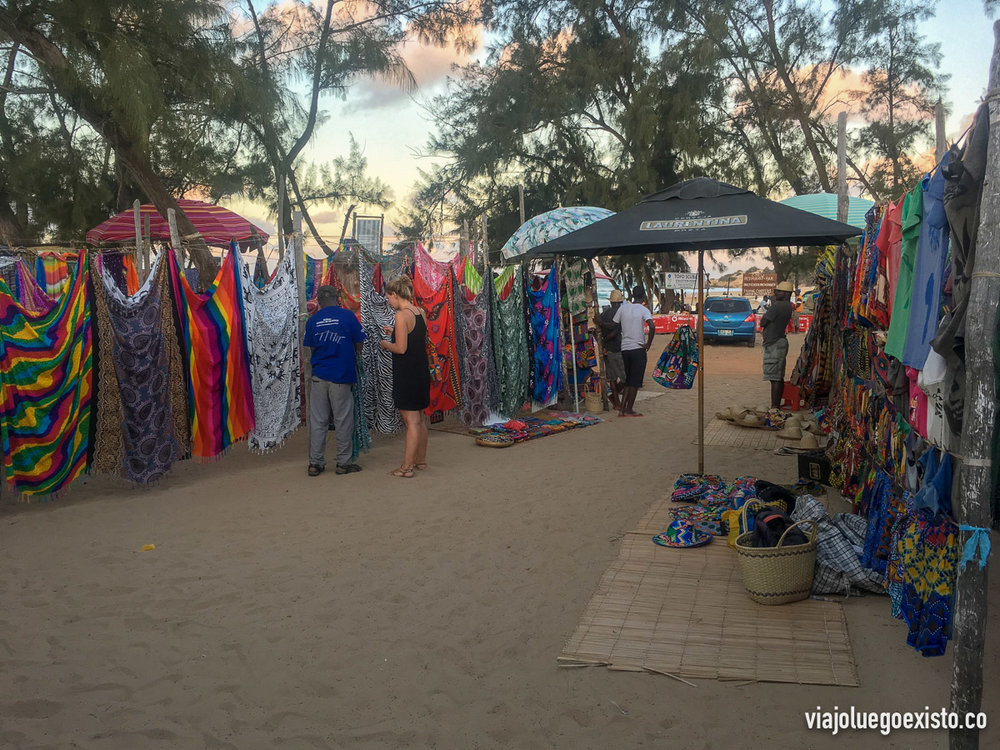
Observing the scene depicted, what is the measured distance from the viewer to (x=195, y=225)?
12664mm

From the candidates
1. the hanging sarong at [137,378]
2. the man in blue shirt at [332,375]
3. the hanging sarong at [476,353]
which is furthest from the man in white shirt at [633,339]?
the hanging sarong at [137,378]

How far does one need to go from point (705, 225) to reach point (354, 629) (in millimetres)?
3625

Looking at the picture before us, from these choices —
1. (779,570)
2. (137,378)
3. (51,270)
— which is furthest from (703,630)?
(51,270)

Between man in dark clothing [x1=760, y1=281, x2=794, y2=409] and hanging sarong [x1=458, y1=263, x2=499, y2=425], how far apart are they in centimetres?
364

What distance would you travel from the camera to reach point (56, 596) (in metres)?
4.27

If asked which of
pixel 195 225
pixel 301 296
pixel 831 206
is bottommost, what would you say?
pixel 301 296

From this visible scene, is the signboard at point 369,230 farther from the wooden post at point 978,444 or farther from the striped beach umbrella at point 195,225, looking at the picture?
the wooden post at point 978,444

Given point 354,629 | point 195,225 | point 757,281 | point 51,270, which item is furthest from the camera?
point 757,281

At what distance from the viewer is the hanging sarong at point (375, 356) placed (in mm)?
7676

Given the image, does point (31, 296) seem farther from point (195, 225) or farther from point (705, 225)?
point (195, 225)

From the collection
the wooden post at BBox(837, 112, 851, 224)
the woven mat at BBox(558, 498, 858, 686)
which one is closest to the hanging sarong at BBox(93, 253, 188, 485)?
the woven mat at BBox(558, 498, 858, 686)

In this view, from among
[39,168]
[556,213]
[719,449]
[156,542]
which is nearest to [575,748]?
[156,542]

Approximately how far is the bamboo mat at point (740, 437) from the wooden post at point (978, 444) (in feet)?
18.2

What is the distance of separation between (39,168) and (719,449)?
12.8 m
